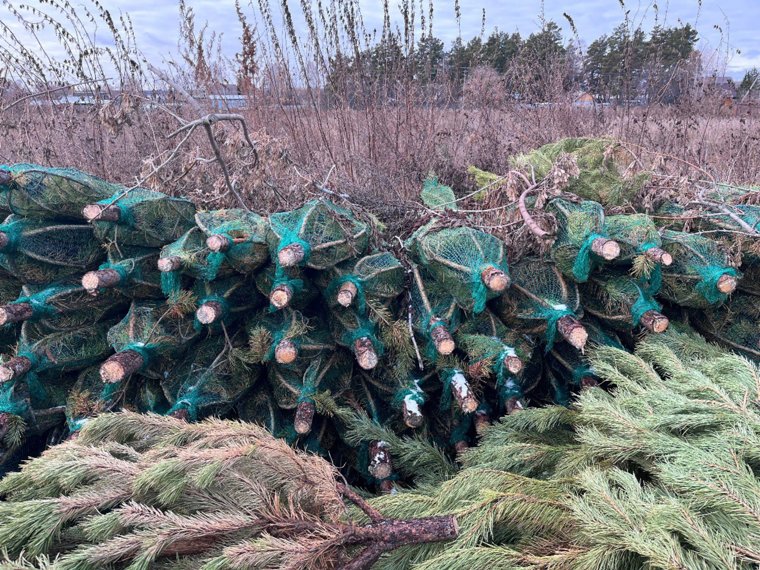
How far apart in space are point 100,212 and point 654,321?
2.29 m

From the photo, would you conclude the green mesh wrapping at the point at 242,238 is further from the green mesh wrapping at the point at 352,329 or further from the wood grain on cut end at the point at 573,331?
the wood grain on cut end at the point at 573,331

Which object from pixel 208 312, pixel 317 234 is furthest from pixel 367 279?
pixel 208 312

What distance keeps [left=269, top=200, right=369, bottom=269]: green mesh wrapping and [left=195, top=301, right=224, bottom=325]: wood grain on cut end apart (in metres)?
0.32

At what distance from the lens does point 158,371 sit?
2.01 m

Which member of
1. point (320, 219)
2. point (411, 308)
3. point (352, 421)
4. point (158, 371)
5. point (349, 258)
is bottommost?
point (352, 421)

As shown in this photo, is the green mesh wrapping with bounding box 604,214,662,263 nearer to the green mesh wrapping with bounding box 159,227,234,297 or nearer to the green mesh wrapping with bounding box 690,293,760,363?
the green mesh wrapping with bounding box 690,293,760,363

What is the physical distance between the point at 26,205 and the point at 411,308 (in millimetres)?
1748

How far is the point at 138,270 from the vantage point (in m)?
2.06

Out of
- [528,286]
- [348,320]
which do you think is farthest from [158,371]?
[528,286]

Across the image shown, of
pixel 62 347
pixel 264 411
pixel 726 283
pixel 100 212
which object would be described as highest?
pixel 100 212

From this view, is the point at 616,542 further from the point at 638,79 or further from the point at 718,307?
the point at 638,79

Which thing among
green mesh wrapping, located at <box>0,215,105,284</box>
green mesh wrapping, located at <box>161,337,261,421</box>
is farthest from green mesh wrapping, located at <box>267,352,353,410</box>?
green mesh wrapping, located at <box>0,215,105,284</box>

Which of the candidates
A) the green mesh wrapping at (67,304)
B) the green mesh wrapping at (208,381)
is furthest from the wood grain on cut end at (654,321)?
the green mesh wrapping at (67,304)

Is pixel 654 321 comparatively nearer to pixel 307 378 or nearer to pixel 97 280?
pixel 307 378
